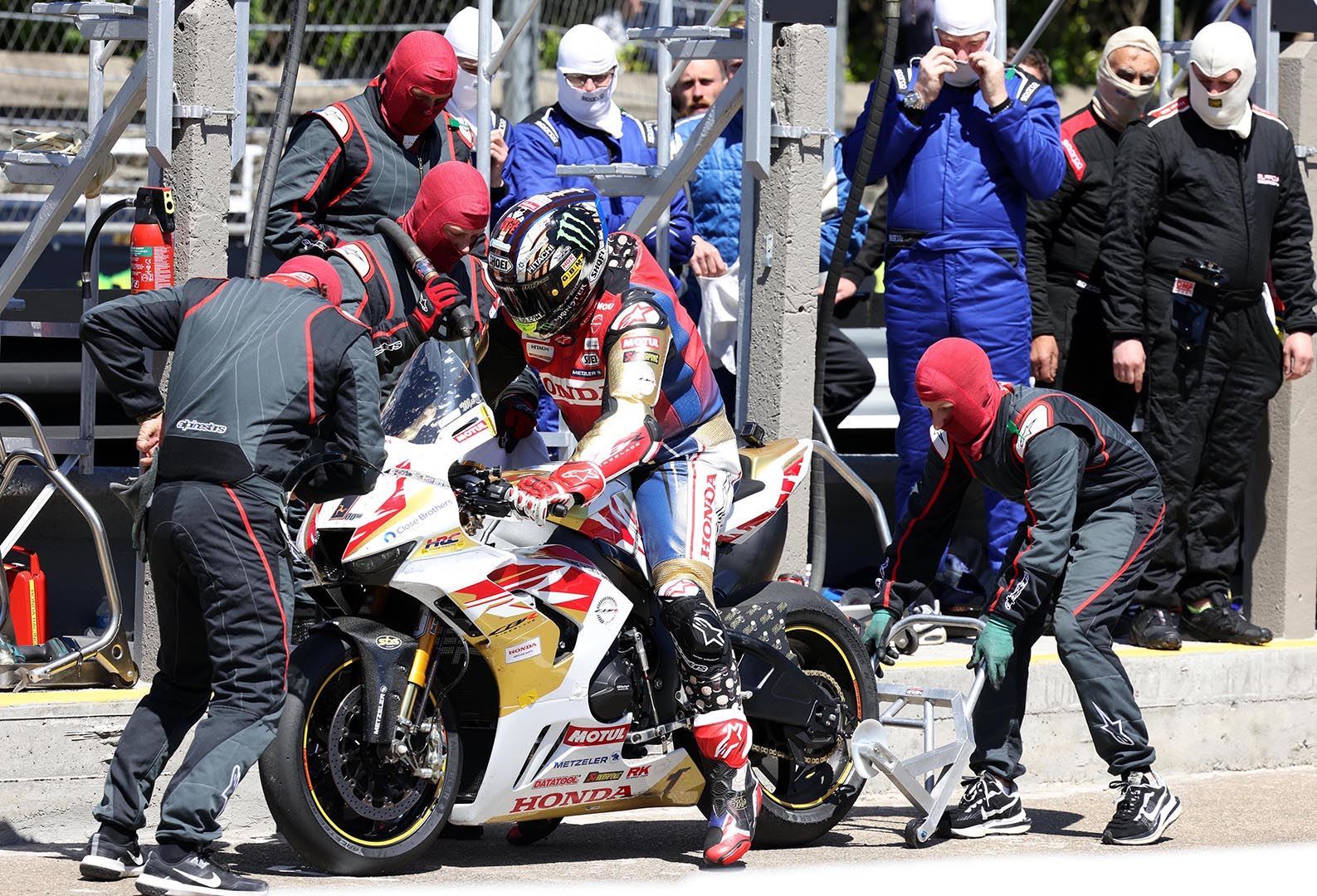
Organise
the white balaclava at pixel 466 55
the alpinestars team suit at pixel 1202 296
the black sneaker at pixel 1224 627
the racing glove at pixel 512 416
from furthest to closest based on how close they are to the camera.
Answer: the black sneaker at pixel 1224 627 < the alpinestars team suit at pixel 1202 296 < the white balaclava at pixel 466 55 < the racing glove at pixel 512 416

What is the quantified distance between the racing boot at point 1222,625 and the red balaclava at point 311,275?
4249 millimetres

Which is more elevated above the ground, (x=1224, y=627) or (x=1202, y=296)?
(x=1202, y=296)

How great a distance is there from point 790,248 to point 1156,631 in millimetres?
2195

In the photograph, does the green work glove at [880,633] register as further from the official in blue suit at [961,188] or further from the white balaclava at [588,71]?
the white balaclava at [588,71]

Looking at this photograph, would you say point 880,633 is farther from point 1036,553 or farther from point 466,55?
point 466,55

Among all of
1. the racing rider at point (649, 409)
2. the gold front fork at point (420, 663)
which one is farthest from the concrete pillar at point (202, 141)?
the gold front fork at point (420, 663)

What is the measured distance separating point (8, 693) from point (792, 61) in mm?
3546

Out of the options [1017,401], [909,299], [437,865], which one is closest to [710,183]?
[909,299]

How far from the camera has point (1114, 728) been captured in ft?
23.5

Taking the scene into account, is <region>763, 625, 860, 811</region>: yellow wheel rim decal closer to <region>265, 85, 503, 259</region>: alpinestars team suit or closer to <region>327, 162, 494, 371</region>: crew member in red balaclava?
<region>327, 162, 494, 371</region>: crew member in red balaclava

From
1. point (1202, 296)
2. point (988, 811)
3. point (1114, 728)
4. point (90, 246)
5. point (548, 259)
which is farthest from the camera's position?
point (1202, 296)

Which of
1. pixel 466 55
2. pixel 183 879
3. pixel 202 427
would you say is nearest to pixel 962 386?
pixel 202 427

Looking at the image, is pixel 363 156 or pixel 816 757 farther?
pixel 363 156

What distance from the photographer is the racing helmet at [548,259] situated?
618cm
